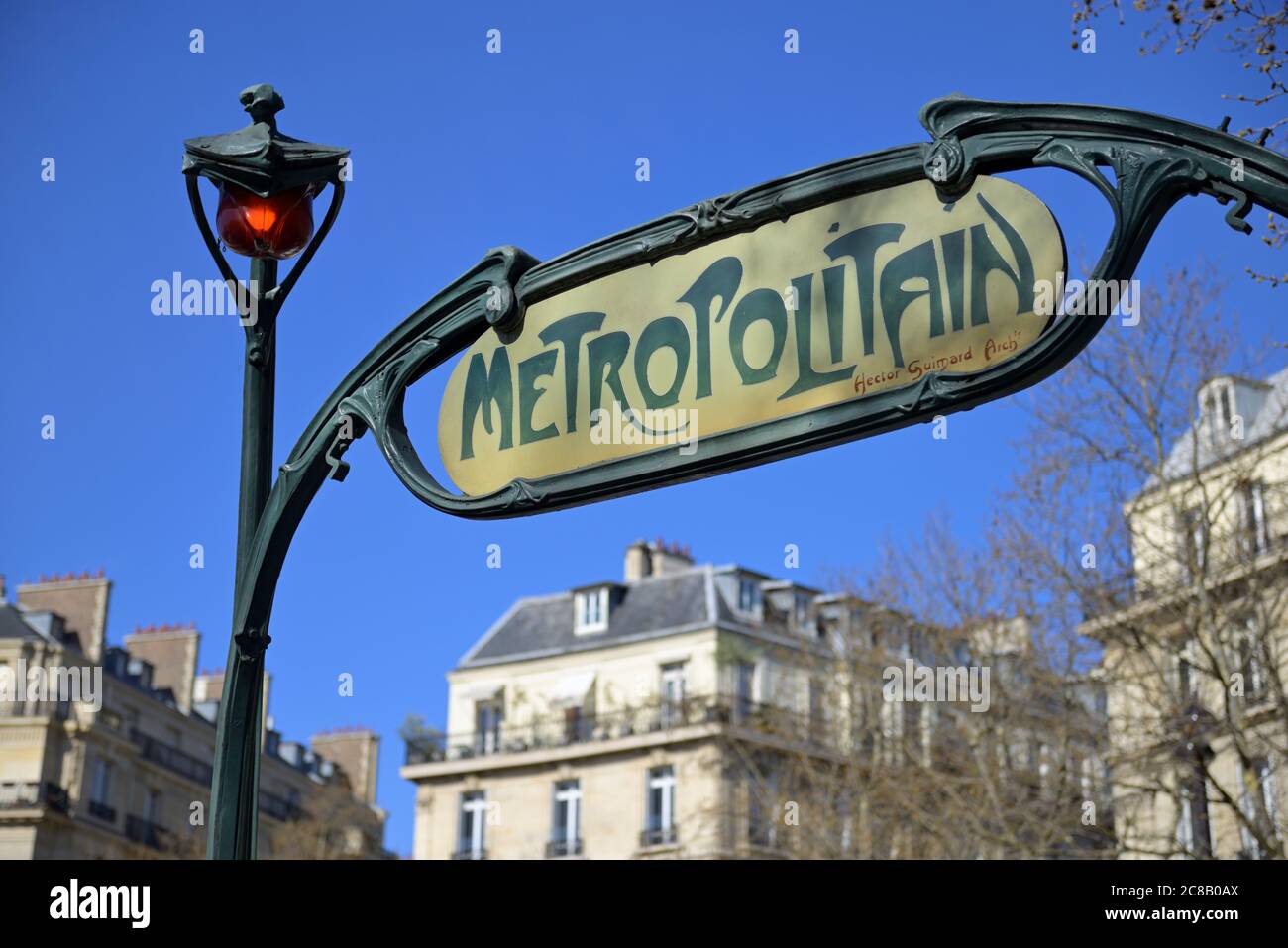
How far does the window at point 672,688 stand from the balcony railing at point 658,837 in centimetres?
303

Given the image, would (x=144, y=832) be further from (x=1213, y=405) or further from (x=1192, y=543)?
(x=1192, y=543)

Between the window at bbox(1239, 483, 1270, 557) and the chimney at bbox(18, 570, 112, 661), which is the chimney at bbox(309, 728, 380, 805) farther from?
the window at bbox(1239, 483, 1270, 557)

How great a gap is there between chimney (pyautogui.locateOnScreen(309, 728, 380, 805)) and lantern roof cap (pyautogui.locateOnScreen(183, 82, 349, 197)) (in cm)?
6711

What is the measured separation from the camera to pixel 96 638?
183ft

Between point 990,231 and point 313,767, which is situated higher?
point 313,767

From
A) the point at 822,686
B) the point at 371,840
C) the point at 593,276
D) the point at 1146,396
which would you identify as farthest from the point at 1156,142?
the point at 371,840

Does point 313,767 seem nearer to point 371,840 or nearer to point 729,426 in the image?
point 371,840

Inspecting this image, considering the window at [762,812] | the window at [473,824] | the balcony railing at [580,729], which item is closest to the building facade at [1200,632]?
the window at [762,812]

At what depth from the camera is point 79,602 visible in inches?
2223

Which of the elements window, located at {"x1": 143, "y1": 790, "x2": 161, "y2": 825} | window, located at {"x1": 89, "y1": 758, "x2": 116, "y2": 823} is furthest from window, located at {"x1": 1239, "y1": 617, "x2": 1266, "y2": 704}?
window, located at {"x1": 143, "y1": 790, "x2": 161, "y2": 825}

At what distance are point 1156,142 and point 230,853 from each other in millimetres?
3002

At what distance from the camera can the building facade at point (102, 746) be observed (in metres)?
51.5

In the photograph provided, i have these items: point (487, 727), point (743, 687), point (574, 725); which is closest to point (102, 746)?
point (487, 727)

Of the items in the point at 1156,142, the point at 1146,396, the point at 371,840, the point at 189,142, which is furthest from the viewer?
the point at 371,840
